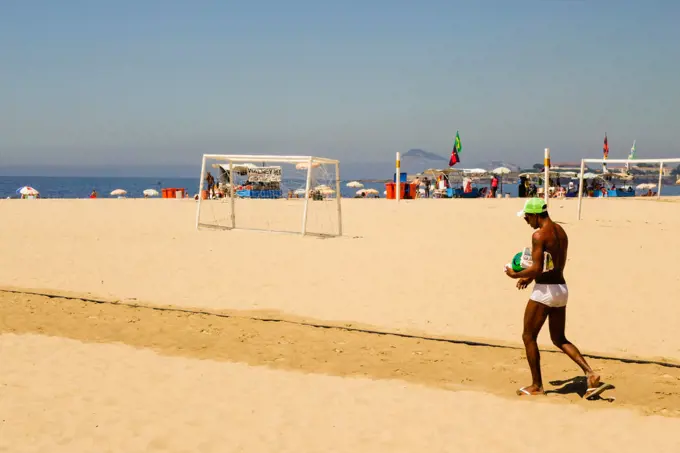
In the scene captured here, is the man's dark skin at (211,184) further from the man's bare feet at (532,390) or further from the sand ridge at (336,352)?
the man's bare feet at (532,390)

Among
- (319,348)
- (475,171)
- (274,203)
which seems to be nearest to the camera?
(319,348)

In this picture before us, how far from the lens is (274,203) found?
2914 cm

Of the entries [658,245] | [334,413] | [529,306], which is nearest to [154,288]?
[334,413]

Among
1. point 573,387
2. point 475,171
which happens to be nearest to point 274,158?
point 573,387

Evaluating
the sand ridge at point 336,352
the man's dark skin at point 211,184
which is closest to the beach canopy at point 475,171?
the man's dark skin at point 211,184

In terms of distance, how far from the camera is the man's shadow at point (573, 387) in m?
5.68

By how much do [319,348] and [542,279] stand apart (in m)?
2.83

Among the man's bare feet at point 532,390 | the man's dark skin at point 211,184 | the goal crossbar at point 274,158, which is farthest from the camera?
the man's dark skin at point 211,184

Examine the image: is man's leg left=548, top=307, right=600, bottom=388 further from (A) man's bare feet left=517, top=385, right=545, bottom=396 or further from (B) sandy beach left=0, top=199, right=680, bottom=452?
(A) man's bare feet left=517, top=385, right=545, bottom=396

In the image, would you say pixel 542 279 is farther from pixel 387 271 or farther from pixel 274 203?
pixel 274 203

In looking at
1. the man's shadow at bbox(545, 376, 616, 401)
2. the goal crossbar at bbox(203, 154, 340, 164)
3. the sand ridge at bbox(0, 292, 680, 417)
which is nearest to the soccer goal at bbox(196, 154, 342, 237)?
the goal crossbar at bbox(203, 154, 340, 164)

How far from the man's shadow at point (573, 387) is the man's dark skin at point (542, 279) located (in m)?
0.22

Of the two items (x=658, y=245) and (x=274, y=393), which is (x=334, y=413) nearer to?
(x=274, y=393)

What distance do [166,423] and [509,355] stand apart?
3.66 metres
